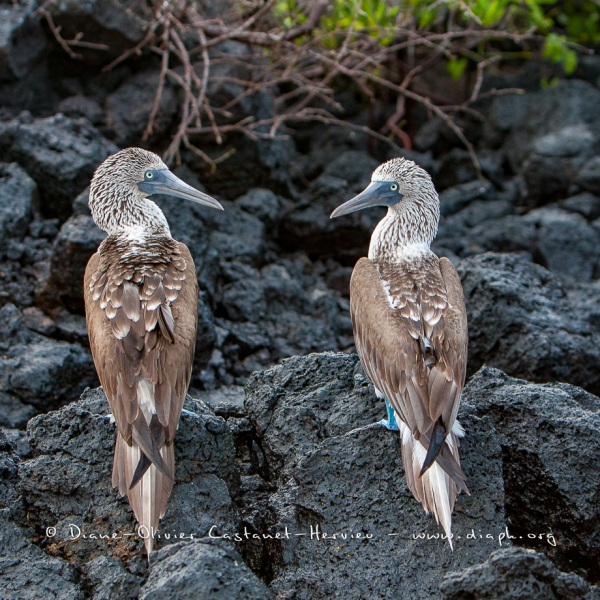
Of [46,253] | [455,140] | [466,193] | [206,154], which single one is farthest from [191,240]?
[455,140]

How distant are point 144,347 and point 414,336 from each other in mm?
1200

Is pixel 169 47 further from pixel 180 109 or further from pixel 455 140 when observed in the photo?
pixel 455 140

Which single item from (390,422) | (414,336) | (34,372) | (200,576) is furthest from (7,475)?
(414,336)

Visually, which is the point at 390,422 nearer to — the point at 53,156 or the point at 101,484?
the point at 101,484

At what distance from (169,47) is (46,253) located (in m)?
2.11

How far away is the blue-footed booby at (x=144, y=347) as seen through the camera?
4.15m

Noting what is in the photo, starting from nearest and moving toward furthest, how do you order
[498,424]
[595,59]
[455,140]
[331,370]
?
1. [498,424]
2. [331,370]
3. [455,140]
4. [595,59]

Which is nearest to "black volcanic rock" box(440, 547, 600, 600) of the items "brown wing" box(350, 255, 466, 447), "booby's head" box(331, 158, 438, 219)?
"brown wing" box(350, 255, 466, 447)

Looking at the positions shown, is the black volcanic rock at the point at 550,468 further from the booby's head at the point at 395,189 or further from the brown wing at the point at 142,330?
the brown wing at the point at 142,330

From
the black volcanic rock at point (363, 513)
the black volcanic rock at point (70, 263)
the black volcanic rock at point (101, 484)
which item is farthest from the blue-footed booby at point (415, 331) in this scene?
the black volcanic rock at point (70, 263)

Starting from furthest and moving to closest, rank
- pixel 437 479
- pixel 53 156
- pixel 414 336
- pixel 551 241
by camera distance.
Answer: pixel 551 241 → pixel 53 156 → pixel 414 336 → pixel 437 479

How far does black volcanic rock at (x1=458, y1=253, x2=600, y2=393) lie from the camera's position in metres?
6.16

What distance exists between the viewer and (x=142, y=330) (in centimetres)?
450

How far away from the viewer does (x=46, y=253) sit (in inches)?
286
